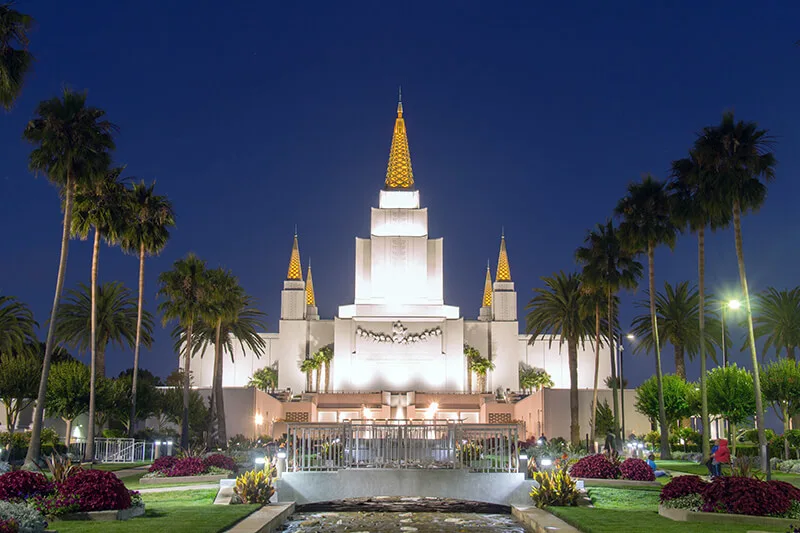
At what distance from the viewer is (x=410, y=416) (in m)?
75.0

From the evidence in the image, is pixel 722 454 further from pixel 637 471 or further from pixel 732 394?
pixel 732 394

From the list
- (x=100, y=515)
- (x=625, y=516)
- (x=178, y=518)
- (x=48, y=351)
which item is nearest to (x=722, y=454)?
(x=625, y=516)

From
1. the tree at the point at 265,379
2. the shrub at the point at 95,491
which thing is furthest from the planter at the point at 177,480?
the tree at the point at 265,379

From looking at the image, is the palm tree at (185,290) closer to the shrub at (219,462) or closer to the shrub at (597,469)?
the shrub at (219,462)

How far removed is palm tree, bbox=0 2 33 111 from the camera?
70.7 feet

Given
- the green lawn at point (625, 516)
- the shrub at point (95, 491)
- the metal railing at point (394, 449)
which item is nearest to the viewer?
the green lawn at point (625, 516)

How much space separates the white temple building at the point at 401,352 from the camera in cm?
7200

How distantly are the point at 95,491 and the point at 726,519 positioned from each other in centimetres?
1185

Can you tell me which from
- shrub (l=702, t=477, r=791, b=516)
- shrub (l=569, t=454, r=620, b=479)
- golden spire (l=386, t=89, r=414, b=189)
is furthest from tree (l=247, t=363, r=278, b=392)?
shrub (l=702, t=477, r=791, b=516)

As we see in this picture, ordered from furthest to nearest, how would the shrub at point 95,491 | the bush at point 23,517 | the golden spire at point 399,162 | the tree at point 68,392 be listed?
the golden spire at point 399,162
the tree at point 68,392
the shrub at point 95,491
the bush at point 23,517

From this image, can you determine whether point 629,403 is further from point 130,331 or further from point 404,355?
point 130,331

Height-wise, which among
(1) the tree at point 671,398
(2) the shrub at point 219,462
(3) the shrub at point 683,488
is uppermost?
(1) the tree at point 671,398

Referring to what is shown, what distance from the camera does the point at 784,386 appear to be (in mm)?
45219

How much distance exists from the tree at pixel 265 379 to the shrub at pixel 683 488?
74.9 meters
